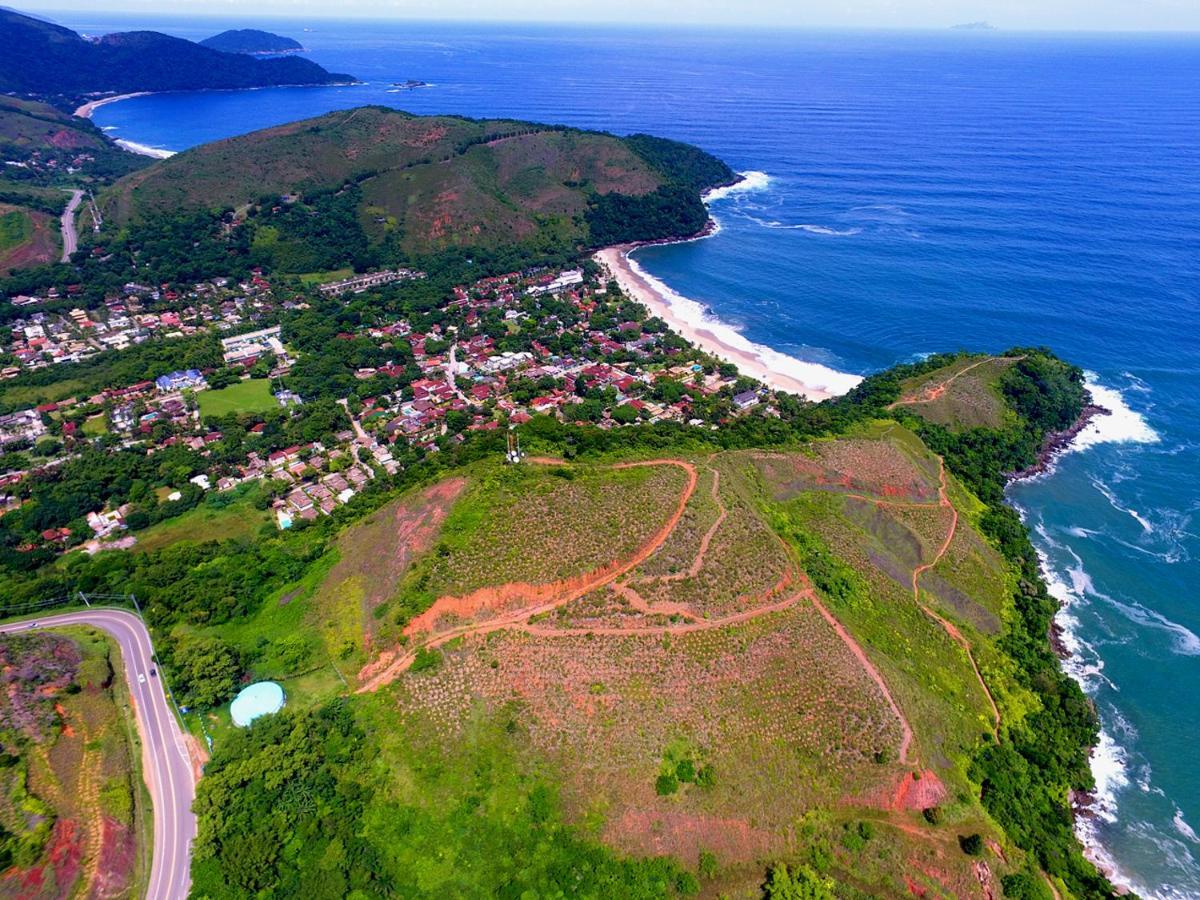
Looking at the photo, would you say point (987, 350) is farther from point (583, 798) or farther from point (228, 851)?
point (228, 851)

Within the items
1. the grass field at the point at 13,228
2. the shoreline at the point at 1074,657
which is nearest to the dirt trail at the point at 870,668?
the shoreline at the point at 1074,657

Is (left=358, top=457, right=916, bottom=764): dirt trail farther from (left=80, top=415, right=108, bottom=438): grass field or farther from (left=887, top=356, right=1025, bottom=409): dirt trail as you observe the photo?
(left=80, top=415, right=108, bottom=438): grass field

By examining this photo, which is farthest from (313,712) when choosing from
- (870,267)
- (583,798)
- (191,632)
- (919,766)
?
(870,267)

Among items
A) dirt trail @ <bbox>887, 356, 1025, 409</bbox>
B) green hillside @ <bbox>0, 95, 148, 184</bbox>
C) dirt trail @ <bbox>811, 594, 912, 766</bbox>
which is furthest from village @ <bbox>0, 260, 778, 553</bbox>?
green hillside @ <bbox>0, 95, 148, 184</bbox>

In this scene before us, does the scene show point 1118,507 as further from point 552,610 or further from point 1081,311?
point 552,610

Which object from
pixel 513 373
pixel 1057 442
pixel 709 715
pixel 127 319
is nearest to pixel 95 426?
pixel 127 319

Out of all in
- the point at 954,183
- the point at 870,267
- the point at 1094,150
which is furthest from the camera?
the point at 1094,150

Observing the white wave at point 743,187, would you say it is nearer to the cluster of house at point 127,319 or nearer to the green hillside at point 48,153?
the cluster of house at point 127,319
